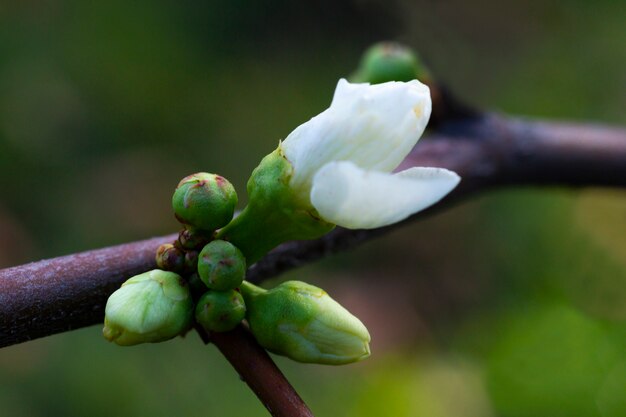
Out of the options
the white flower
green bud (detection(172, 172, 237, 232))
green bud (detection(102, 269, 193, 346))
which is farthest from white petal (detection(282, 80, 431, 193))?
green bud (detection(102, 269, 193, 346))

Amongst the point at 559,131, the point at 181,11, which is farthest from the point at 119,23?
the point at 559,131

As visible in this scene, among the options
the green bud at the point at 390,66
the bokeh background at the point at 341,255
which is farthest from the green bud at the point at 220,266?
the bokeh background at the point at 341,255

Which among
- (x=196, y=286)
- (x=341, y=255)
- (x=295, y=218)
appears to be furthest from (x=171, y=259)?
(x=341, y=255)

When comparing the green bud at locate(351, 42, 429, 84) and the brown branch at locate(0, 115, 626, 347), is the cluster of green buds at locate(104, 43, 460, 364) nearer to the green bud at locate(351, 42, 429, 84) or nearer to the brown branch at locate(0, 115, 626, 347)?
the brown branch at locate(0, 115, 626, 347)

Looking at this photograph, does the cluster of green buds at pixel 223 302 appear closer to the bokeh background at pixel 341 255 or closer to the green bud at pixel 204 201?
the green bud at pixel 204 201

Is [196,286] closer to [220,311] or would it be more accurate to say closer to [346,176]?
[220,311]
